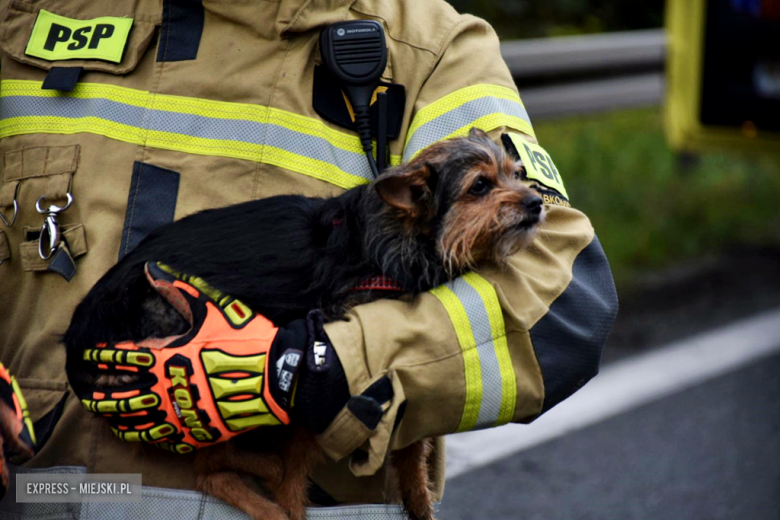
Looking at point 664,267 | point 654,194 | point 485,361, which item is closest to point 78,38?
point 485,361

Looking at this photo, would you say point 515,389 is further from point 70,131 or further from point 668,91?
point 668,91

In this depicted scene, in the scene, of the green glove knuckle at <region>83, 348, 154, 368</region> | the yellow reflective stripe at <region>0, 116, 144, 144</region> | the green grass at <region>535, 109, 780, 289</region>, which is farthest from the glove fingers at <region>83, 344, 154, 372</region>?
the green grass at <region>535, 109, 780, 289</region>

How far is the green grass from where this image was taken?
682 cm

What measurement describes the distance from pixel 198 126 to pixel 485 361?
875 mm

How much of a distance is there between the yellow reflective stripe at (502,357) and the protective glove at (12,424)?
983 millimetres

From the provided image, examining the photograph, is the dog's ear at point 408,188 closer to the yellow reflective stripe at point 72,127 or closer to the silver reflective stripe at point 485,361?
the silver reflective stripe at point 485,361

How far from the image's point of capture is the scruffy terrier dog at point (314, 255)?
213 centimetres

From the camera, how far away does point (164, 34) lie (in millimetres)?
2281

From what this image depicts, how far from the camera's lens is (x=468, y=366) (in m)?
2.04

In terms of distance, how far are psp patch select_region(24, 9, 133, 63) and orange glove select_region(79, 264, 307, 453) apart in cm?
57

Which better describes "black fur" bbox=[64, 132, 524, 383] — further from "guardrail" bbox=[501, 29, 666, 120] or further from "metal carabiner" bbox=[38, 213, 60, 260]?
"guardrail" bbox=[501, 29, 666, 120]

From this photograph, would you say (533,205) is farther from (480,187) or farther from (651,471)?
(651,471)

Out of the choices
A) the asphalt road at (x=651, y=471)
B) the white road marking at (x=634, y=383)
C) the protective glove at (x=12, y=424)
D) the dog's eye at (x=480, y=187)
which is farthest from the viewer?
the white road marking at (x=634, y=383)

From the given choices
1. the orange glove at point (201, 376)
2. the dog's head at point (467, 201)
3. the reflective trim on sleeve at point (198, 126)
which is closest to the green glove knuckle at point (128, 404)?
the orange glove at point (201, 376)
